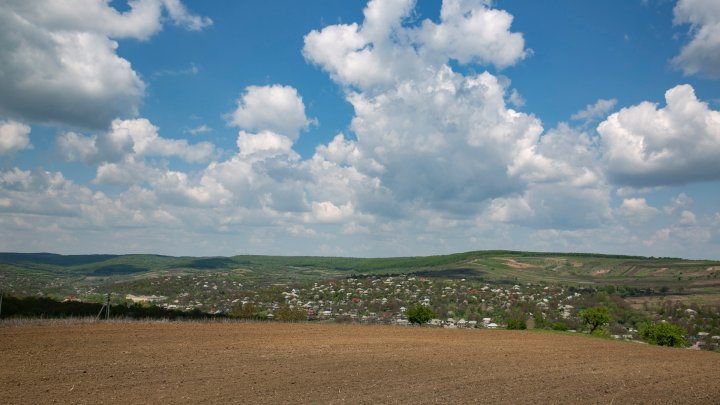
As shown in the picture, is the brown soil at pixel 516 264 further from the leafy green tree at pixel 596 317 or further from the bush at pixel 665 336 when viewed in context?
the bush at pixel 665 336

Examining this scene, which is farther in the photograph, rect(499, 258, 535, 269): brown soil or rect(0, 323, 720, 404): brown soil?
rect(499, 258, 535, 269): brown soil

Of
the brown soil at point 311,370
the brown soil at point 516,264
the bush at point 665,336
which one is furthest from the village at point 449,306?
the brown soil at point 516,264

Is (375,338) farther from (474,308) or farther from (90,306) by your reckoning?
(474,308)

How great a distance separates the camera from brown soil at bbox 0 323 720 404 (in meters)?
16.5

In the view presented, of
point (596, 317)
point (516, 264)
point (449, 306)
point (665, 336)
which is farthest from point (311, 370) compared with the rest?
point (516, 264)

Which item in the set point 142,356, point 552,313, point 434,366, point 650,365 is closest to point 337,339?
point 434,366

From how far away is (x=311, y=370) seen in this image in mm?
21219

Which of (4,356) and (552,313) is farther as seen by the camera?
(552,313)

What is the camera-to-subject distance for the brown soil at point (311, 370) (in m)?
16.5

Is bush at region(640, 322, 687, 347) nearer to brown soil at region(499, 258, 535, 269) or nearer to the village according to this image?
the village

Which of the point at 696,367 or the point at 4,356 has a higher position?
the point at 4,356

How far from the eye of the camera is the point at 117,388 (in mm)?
16516

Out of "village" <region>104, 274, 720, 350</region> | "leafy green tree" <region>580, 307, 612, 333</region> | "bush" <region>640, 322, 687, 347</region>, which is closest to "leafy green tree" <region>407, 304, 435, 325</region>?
"village" <region>104, 274, 720, 350</region>

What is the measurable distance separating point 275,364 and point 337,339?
12355mm
